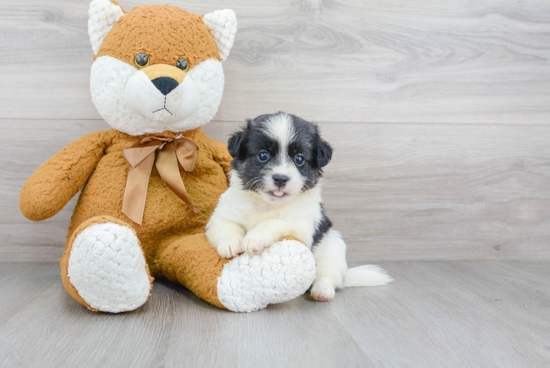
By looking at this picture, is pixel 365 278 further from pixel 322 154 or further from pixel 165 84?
pixel 165 84

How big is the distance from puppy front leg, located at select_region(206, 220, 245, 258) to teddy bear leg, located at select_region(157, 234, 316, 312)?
29 mm

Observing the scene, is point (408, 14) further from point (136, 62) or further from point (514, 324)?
point (514, 324)

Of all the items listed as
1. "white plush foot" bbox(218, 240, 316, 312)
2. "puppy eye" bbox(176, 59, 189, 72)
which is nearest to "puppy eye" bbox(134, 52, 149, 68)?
"puppy eye" bbox(176, 59, 189, 72)

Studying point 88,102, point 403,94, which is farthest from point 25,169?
point 403,94

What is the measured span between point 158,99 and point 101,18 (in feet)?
1.40

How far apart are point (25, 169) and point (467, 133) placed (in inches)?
85.9

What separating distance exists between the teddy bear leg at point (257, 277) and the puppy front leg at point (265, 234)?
25mm

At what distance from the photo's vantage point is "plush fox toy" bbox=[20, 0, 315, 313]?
4.55 ft

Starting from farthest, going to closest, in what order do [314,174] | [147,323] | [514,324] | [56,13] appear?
[56,13]
[314,174]
[514,324]
[147,323]

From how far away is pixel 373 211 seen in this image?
2.25 metres

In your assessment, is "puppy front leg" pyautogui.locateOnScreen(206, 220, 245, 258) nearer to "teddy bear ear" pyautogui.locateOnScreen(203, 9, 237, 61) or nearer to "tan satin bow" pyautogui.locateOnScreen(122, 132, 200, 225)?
"tan satin bow" pyautogui.locateOnScreen(122, 132, 200, 225)

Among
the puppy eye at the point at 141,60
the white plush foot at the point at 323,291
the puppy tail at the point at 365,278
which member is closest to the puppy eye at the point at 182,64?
the puppy eye at the point at 141,60

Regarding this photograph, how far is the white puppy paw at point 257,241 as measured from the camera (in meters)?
1.39

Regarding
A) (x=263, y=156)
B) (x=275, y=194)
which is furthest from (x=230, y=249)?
(x=263, y=156)
